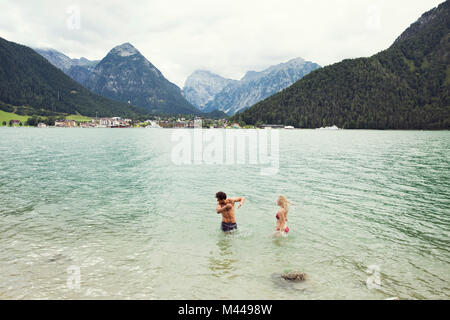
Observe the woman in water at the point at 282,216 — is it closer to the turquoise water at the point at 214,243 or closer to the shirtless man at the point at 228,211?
the turquoise water at the point at 214,243

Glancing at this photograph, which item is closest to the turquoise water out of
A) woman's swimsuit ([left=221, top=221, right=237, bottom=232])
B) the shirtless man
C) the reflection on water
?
the reflection on water

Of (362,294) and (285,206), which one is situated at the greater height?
(285,206)

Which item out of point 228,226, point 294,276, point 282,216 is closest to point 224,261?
point 294,276

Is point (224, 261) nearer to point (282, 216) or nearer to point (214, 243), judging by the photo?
point (214, 243)

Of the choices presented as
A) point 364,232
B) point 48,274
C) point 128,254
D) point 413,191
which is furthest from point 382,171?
point 48,274

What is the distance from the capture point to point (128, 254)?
1328 centimetres

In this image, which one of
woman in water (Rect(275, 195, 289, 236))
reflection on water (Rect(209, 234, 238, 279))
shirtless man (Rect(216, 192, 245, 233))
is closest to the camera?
reflection on water (Rect(209, 234, 238, 279))

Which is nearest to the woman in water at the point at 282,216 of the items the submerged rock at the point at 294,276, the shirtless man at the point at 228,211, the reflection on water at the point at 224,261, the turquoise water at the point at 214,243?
the turquoise water at the point at 214,243

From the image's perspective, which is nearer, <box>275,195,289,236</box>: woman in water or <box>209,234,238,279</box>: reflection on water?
<box>209,234,238,279</box>: reflection on water

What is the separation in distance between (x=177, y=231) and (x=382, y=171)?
1407 inches

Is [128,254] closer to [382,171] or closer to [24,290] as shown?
[24,290]

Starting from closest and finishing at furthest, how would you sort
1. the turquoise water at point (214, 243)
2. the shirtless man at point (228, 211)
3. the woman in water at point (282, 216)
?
1. the turquoise water at point (214, 243)
2. the shirtless man at point (228, 211)
3. the woman in water at point (282, 216)

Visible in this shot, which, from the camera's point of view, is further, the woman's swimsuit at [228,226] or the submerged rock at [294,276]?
the woman's swimsuit at [228,226]

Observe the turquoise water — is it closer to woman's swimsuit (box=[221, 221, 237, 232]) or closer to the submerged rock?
the submerged rock
